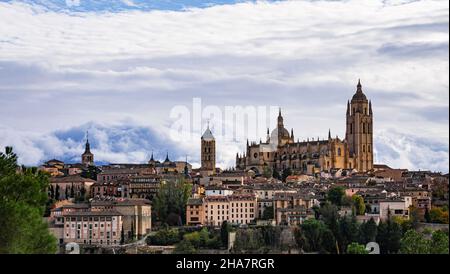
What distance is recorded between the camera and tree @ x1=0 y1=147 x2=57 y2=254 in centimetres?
841

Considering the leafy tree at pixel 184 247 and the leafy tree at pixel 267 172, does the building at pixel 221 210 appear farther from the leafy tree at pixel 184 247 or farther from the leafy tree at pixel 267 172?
the leafy tree at pixel 267 172

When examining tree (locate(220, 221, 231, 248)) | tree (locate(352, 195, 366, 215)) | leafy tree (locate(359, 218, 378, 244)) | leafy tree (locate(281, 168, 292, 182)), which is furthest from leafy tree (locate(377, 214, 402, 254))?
leafy tree (locate(281, 168, 292, 182))

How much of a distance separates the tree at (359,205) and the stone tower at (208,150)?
1360 centimetres

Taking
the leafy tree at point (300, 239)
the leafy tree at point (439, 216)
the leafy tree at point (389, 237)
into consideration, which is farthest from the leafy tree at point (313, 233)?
the leafy tree at point (439, 216)

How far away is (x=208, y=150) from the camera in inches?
1628

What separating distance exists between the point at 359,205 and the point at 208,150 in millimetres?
15534

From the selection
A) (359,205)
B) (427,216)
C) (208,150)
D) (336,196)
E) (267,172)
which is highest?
(208,150)

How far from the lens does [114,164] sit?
131 ft

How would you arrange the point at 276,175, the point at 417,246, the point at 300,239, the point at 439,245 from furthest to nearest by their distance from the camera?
the point at 276,175, the point at 300,239, the point at 417,246, the point at 439,245

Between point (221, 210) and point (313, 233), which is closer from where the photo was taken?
point (313, 233)

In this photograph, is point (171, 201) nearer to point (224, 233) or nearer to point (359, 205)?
point (224, 233)

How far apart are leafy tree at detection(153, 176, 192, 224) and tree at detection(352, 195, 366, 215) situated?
456 cm

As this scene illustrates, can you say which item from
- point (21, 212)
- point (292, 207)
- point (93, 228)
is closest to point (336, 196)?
point (292, 207)
